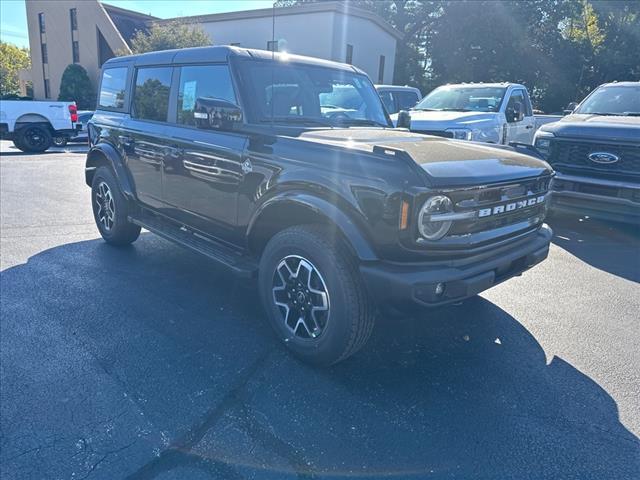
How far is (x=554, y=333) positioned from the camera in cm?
371

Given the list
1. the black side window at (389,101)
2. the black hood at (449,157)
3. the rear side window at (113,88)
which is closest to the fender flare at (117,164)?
the rear side window at (113,88)

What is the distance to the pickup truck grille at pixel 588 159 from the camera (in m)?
5.83

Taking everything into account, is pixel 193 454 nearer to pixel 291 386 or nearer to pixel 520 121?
pixel 291 386

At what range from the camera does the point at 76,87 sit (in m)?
31.8

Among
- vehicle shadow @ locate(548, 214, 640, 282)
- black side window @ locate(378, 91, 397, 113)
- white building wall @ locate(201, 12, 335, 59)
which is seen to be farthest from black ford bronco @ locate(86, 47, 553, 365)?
white building wall @ locate(201, 12, 335, 59)

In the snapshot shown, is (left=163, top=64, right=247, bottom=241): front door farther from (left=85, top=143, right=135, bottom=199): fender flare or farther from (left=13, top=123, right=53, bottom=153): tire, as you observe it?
(left=13, top=123, right=53, bottom=153): tire

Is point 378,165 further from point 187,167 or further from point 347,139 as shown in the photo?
point 187,167

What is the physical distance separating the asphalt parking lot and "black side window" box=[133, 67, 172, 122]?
1597 millimetres

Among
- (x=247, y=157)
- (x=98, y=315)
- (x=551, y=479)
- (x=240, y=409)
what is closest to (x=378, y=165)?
(x=247, y=157)

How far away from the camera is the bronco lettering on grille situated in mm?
2908

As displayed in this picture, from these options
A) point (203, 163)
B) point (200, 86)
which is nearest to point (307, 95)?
point (200, 86)

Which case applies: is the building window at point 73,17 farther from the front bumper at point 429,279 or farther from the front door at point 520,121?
the front bumper at point 429,279

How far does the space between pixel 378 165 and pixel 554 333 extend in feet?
7.10

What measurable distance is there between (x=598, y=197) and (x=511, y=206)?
3694 mm
